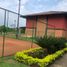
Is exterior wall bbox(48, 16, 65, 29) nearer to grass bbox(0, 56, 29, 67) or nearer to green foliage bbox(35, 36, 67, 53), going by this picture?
green foliage bbox(35, 36, 67, 53)

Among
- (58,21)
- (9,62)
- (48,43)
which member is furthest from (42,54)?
(58,21)

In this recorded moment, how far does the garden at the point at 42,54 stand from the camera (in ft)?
42.1

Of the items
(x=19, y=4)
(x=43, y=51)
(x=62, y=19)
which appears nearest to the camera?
(x=43, y=51)

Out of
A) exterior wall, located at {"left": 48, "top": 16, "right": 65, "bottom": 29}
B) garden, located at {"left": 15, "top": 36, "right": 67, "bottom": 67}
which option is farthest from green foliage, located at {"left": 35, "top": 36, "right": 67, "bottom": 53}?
exterior wall, located at {"left": 48, "top": 16, "right": 65, "bottom": 29}

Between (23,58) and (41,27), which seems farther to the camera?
(41,27)

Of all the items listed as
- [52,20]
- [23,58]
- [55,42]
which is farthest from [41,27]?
[23,58]

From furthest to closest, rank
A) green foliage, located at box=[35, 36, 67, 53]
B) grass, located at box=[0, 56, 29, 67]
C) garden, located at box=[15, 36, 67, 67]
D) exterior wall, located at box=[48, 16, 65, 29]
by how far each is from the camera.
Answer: exterior wall, located at box=[48, 16, 65, 29] → green foliage, located at box=[35, 36, 67, 53] → garden, located at box=[15, 36, 67, 67] → grass, located at box=[0, 56, 29, 67]

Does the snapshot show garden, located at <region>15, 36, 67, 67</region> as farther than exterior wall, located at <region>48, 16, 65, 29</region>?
No

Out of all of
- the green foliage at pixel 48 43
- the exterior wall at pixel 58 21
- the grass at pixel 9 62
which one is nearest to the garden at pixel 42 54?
the green foliage at pixel 48 43

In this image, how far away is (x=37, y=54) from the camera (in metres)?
16.0

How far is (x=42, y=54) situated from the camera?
16.9m

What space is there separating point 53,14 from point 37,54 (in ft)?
81.4

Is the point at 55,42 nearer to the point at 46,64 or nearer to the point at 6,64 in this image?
the point at 46,64

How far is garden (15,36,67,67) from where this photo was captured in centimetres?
1282
